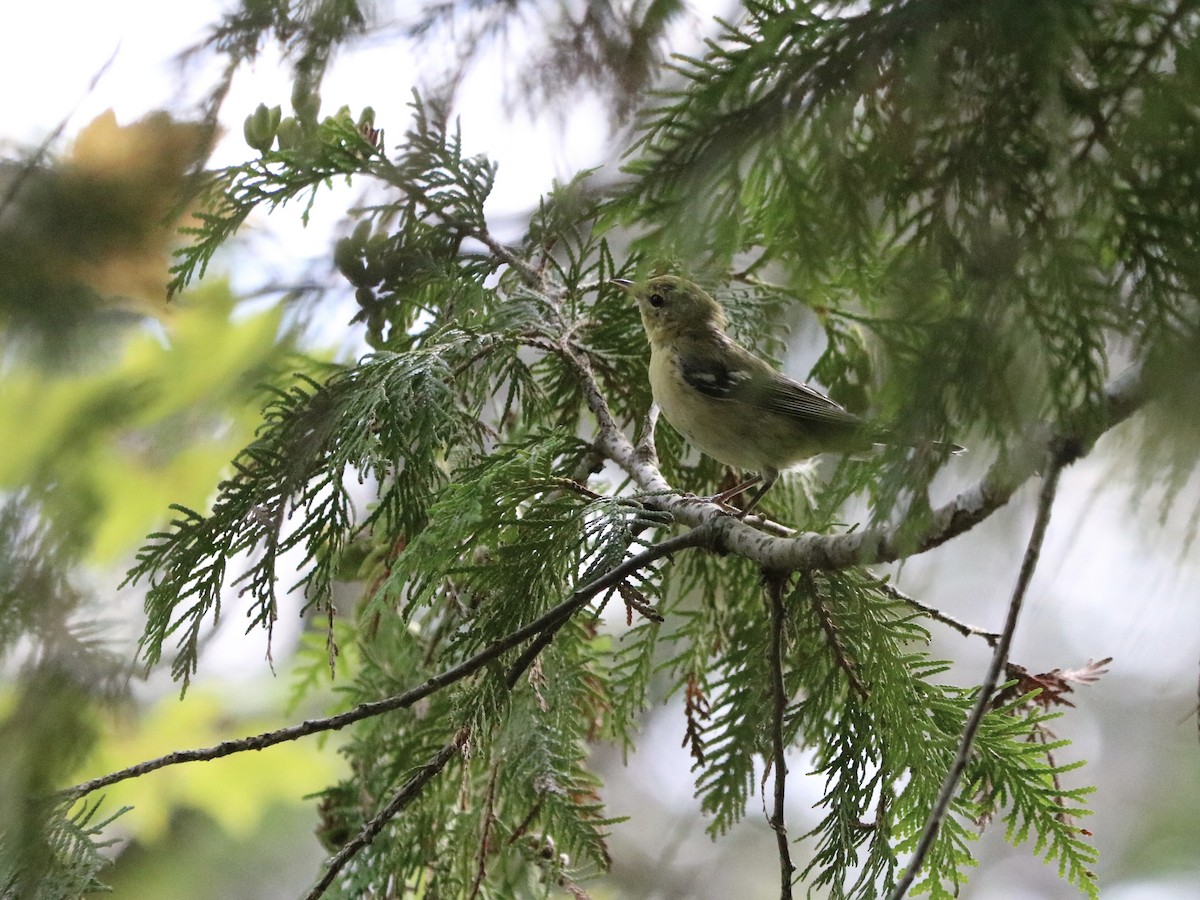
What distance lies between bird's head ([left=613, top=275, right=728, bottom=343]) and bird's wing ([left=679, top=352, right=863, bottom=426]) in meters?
0.17

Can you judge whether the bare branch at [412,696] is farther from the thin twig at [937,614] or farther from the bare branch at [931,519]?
the thin twig at [937,614]

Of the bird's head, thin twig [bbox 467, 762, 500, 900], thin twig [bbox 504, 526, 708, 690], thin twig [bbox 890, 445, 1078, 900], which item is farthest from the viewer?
the bird's head

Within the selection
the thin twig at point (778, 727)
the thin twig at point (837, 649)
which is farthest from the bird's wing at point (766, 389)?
the thin twig at point (778, 727)

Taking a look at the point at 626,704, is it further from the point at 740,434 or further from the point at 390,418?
the point at 390,418

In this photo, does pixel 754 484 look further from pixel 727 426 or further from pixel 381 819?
pixel 381 819

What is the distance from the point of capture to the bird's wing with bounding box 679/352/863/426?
9.25 ft

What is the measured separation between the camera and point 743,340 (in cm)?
281

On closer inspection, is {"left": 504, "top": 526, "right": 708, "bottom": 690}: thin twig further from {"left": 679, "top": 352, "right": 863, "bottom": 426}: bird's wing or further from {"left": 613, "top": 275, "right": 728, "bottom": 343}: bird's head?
{"left": 613, "top": 275, "right": 728, "bottom": 343}: bird's head

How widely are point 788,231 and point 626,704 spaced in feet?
4.62

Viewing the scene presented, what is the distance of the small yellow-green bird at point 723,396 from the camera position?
2.72 metres

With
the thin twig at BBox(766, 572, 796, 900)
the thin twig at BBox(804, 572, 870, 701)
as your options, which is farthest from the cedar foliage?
the thin twig at BBox(766, 572, 796, 900)

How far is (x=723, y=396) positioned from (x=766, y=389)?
0.13 meters

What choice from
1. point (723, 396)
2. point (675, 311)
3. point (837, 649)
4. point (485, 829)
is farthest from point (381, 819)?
point (675, 311)

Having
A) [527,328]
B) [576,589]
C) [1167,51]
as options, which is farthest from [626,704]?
[1167,51]
